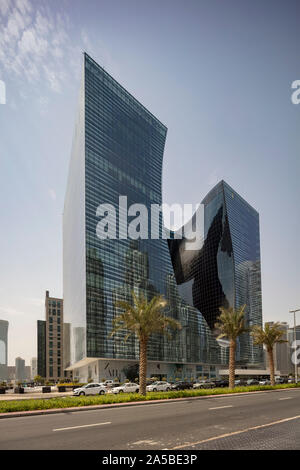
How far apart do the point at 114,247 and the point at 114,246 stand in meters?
0.27

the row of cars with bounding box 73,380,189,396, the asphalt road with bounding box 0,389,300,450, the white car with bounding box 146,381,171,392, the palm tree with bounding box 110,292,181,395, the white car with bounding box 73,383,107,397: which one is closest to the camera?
the asphalt road with bounding box 0,389,300,450

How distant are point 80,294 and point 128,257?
56.5ft

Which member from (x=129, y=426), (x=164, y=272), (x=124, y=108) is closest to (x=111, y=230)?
(x=164, y=272)

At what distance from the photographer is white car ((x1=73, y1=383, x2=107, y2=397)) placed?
167ft

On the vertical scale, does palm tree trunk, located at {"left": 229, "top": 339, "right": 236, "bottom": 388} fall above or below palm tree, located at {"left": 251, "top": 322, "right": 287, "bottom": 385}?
below

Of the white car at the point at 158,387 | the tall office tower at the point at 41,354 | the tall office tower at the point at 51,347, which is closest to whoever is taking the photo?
the white car at the point at 158,387

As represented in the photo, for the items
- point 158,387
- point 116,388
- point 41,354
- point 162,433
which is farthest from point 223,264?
point 162,433

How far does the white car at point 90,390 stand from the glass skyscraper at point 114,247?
43589 millimetres

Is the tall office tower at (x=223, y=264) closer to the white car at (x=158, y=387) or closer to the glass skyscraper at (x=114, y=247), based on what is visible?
the glass skyscraper at (x=114, y=247)

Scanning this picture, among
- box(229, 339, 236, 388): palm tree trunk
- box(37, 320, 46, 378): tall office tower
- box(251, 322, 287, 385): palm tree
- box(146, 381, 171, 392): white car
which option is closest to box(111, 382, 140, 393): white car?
box(146, 381, 171, 392): white car

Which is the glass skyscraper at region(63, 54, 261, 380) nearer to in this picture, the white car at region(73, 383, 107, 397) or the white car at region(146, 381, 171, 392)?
the white car at region(146, 381, 171, 392)

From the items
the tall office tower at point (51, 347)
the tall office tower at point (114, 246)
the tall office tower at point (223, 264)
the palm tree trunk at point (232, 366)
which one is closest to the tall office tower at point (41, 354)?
the tall office tower at point (51, 347)

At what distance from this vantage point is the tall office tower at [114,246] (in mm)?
101875

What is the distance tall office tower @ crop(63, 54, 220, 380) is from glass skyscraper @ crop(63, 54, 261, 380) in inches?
10.0
